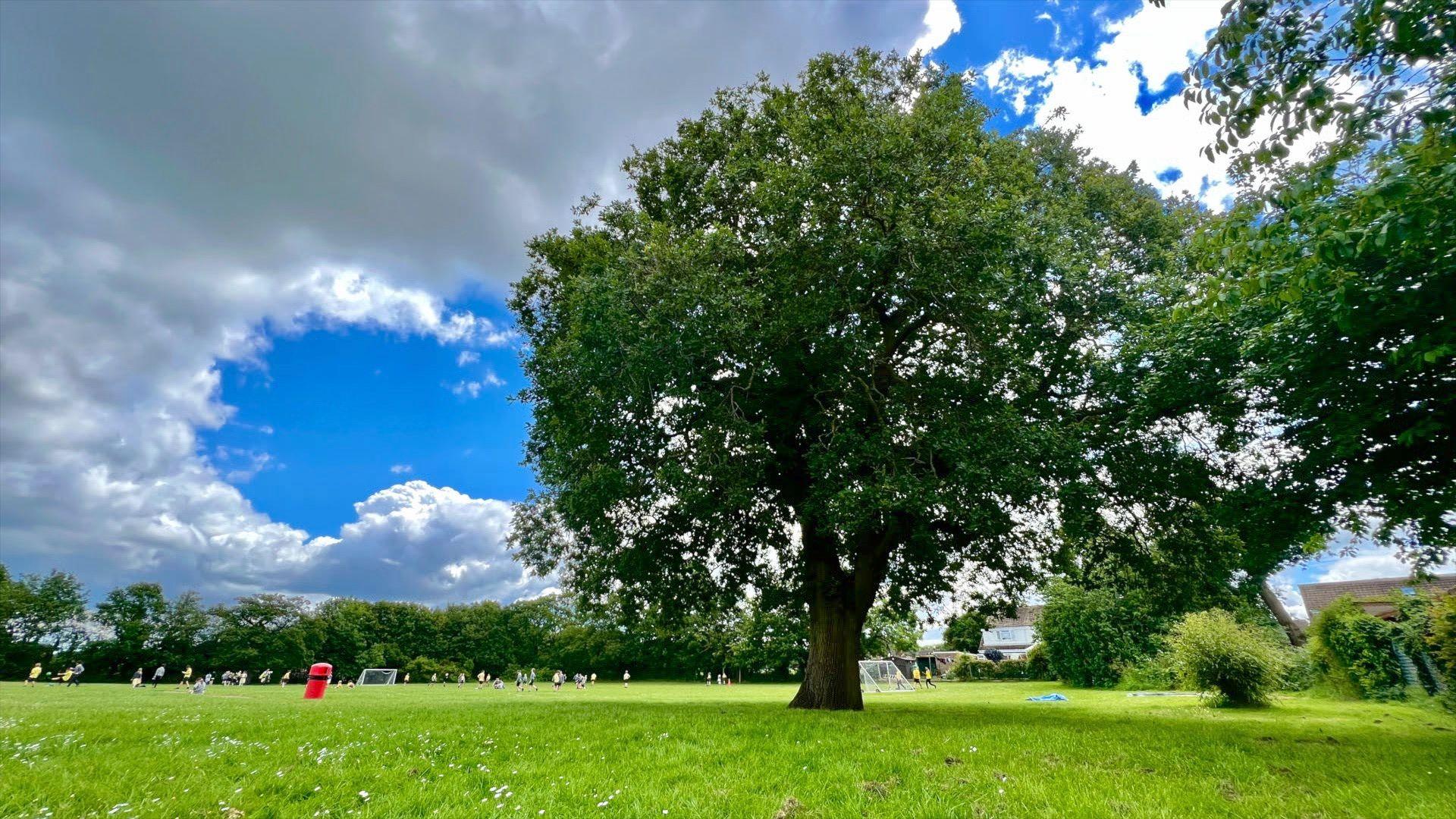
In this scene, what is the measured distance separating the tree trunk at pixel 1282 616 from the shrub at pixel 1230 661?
68.9ft

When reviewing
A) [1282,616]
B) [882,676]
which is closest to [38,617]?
[882,676]

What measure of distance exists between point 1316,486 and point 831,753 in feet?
36.3

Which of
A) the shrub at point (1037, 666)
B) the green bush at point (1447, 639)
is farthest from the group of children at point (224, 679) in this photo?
the green bush at point (1447, 639)

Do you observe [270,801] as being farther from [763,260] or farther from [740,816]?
[763,260]

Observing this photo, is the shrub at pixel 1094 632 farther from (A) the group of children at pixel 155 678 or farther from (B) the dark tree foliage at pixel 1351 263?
(A) the group of children at pixel 155 678

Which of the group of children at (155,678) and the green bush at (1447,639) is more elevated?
the green bush at (1447,639)

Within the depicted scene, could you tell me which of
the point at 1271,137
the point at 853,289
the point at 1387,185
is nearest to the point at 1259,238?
the point at 1387,185

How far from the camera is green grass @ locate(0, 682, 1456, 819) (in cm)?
592

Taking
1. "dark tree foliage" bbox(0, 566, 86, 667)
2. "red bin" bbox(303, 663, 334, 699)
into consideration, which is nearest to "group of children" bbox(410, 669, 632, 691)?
"red bin" bbox(303, 663, 334, 699)

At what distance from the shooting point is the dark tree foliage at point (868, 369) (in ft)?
43.1

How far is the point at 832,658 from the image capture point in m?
16.9

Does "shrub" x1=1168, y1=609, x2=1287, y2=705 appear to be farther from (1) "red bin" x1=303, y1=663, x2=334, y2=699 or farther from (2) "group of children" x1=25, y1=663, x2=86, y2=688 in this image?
(2) "group of children" x1=25, y1=663, x2=86, y2=688

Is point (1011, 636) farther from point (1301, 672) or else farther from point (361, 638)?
point (361, 638)

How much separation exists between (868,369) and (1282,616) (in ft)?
132
